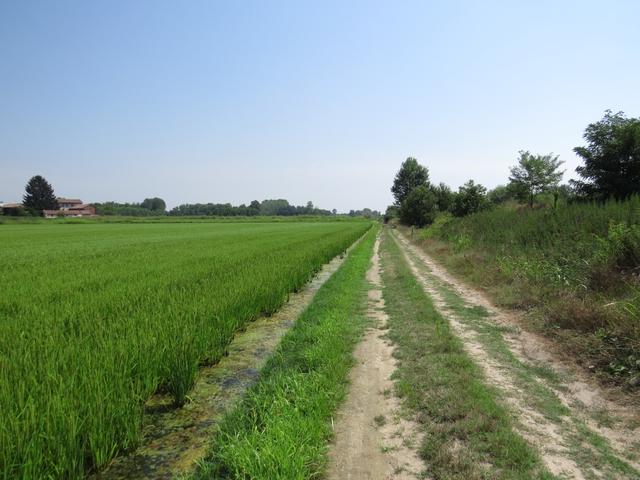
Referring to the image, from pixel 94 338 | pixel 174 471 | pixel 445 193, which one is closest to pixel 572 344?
pixel 174 471

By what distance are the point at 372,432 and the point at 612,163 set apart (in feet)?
92.8

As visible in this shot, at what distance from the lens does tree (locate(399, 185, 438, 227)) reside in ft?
148

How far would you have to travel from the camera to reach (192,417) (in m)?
3.96

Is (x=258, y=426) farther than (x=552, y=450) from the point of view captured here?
Yes

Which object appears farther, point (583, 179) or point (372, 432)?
point (583, 179)

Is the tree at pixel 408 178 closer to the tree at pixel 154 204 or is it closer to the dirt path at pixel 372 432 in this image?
the dirt path at pixel 372 432

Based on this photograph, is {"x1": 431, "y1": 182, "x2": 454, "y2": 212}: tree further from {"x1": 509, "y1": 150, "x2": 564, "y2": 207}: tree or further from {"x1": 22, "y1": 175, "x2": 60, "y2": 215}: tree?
{"x1": 22, "y1": 175, "x2": 60, "y2": 215}: tree

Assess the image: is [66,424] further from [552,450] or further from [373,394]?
[552,450]

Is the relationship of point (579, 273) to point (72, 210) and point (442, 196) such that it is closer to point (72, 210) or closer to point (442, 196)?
point (442, 196)

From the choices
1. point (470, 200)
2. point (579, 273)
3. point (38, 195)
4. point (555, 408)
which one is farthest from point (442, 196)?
point (38, 195)

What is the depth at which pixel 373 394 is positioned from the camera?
4426 mm

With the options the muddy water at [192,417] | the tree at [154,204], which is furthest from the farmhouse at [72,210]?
the muddy water at [192,417]

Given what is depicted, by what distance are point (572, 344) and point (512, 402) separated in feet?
7.73

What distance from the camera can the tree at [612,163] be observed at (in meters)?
22.8
